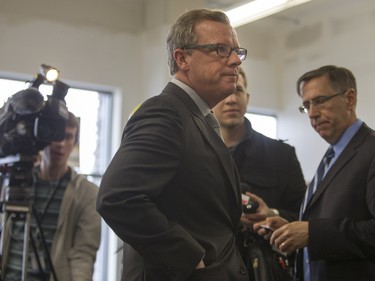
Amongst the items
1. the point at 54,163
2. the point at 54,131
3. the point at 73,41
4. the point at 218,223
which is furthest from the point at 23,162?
the point at 73,41

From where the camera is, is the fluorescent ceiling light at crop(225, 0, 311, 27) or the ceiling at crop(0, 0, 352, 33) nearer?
the fluorescent ceiling light at crop(225, 0, 311, 27)

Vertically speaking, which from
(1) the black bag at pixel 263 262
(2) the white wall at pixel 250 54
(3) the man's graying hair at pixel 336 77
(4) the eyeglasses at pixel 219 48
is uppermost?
(2) the white wall at pixel 250 54

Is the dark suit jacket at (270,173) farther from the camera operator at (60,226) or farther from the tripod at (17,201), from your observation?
the tripod at (17,201)

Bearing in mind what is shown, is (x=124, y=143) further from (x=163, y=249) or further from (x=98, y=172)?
(x=98, y=172)

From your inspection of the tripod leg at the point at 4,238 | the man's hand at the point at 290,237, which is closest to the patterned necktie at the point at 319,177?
the man's hand at the point at 290,237

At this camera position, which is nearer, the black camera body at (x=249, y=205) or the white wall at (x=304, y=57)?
the black camera body at (x=249, y=205)

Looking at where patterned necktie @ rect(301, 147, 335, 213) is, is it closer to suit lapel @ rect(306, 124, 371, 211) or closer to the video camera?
suit lapel @ rect(306, 124, 371, 211)

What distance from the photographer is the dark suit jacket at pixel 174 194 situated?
1284mm

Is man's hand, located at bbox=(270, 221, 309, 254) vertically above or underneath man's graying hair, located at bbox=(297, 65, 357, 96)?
underneath

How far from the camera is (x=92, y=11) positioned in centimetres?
523

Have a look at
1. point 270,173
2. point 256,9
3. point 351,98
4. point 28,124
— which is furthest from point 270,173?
point 256,9

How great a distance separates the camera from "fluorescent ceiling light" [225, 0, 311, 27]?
4613 mm

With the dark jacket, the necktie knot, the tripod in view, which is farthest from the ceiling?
the necktie knot

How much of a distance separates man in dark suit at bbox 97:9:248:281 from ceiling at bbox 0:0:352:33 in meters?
3.55
